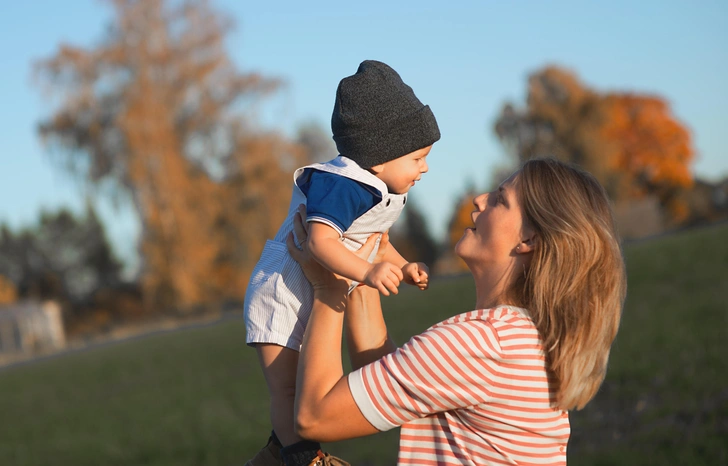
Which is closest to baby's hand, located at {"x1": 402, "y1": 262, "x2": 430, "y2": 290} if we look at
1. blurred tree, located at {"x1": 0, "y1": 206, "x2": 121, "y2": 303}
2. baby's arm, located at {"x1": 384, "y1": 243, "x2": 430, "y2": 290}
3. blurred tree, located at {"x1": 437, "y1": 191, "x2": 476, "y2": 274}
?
baby's arm, located at {"x1": 384, "y1": 243, "x2": 430, "y2": 290}

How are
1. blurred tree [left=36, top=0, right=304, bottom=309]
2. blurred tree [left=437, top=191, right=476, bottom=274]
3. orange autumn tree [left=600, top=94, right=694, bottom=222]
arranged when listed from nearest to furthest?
blurred tree [left=36, top=0, right=304, bottom=309] < blurred tree [left=437, top=191, right=476, bottom=274] < orange autumn tree [left=600, top=94, right=694, bottom=222]

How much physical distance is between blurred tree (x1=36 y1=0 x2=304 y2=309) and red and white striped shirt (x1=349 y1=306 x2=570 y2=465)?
90.8ft

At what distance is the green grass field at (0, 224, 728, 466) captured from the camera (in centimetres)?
651

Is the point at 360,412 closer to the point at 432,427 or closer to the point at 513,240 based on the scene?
the point at 432,427

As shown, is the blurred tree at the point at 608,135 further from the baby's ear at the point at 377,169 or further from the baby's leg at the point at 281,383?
the baby's leg at the point at 281,383

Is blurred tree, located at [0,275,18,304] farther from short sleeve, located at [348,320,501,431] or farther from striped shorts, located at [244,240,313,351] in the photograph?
short sleeve, located at [348,320,501,431]

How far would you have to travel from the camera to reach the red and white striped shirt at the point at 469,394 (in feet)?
6.58

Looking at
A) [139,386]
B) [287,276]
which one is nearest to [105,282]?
[139,386]

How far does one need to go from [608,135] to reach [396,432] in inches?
1724

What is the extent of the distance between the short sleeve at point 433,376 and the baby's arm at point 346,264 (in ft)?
0.56

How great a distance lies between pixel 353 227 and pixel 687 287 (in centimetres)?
1112

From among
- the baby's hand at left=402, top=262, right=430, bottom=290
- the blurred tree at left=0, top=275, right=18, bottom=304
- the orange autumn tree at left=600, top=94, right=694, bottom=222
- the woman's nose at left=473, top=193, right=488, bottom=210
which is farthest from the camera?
the orange autumn tree at left=600, top=94, right=694, bottom=222

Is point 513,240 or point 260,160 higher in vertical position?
point 513,240

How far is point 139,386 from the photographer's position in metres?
14.9
